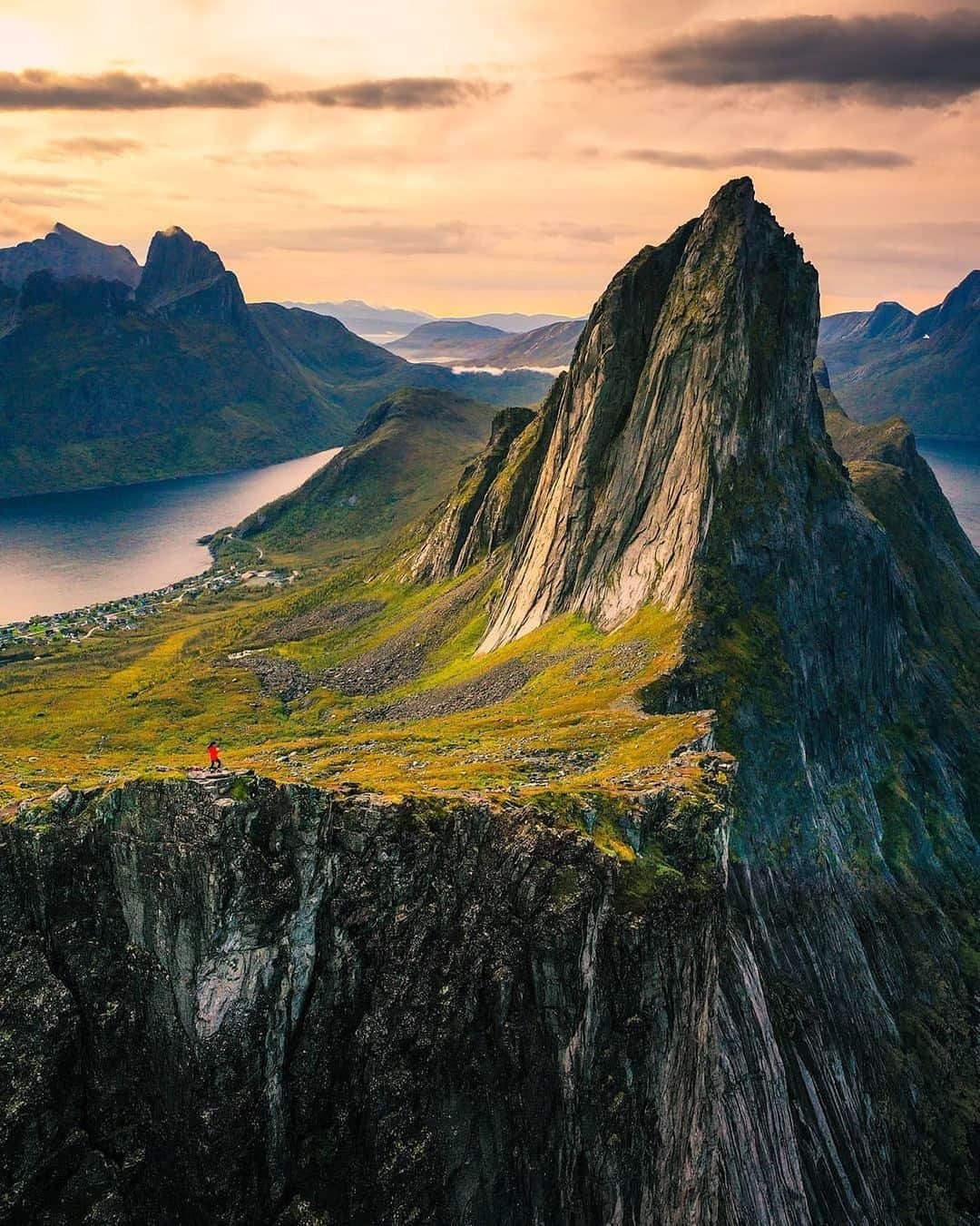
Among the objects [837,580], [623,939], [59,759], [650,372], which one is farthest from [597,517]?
[623,939]

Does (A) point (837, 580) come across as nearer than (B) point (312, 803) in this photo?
No

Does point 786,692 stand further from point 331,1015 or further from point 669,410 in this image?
point 331,1015

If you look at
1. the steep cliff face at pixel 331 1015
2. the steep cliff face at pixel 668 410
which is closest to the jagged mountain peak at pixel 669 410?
the steep cliff face at pixel 668 410

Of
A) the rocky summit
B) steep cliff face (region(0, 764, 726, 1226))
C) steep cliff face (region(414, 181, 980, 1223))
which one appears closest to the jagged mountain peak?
steep cliff face (region(414, 181, 980, 1223))

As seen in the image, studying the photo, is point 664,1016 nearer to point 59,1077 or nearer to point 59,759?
point 59,1077

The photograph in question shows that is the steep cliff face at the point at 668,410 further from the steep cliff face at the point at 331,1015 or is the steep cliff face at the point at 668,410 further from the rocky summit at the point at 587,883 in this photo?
the steep cliff face at the point at 331,1015

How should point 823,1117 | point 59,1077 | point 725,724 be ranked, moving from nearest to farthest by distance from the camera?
point 59,1077
point 823,1117
point 725,724

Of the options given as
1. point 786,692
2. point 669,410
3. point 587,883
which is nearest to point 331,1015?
point 587,883

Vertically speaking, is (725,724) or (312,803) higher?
(312,803)

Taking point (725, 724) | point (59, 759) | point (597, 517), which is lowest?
point (59, 759)
